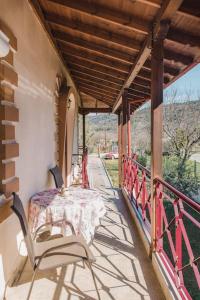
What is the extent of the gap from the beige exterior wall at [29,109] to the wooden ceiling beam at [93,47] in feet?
0.74

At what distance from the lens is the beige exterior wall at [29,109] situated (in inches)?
102

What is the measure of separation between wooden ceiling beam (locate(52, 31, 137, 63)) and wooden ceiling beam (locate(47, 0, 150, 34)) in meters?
1.06

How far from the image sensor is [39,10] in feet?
10.8

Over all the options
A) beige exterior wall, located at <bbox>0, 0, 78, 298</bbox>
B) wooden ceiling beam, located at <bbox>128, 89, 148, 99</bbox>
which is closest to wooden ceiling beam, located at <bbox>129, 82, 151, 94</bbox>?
wooden ceiling beam, located at <bbox>128, 89, 148, 99</bbox>

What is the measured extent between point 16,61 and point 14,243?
5.77ft

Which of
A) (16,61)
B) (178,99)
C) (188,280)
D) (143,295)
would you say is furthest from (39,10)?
(178,99)

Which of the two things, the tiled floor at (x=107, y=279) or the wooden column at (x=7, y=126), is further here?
the tiled floor at (x=107, y=279)

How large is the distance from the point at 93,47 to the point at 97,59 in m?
0.55

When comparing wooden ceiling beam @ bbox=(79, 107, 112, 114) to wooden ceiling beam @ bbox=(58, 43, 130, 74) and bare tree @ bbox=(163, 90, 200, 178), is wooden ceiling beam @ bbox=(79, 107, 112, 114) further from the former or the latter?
bare tree @ bbox=(163, 90, 200, 178)

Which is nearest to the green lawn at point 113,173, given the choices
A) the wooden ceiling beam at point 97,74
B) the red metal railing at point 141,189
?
the red metal railing at point 141,189

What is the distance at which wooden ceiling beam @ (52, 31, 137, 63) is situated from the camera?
3977 millimetres

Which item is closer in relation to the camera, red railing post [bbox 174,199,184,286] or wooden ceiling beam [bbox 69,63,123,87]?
red railing post [bbox 174,199,184,286]

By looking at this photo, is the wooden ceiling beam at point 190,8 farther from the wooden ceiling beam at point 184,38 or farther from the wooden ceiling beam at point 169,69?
the wooden ceiling beam at point 169,69

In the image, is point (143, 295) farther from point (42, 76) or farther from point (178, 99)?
point (178, 99)
